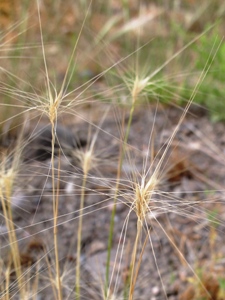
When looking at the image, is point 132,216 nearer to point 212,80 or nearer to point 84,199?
point 84,199

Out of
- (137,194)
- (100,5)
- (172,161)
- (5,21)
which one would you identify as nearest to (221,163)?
(172,161)

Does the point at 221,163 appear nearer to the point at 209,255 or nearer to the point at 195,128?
the point at 195,128

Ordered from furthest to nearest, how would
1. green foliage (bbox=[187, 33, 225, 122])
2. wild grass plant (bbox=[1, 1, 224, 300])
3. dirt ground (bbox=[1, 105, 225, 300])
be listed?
1. green foliage (bbox=[187, 33, 225, 122])
2. dirt ground (bbox=[1, 105, 225, 300])
3. wild grass plant (bbox=[1, 1, 224, 300])

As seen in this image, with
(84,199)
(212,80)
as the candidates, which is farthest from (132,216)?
(212,80)

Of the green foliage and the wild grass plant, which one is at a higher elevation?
the green foliage

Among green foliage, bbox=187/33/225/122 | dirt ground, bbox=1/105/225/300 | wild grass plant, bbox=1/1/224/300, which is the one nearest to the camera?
wild grass plant, bbox=1/1/224/300

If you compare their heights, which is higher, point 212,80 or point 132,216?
point 212,80

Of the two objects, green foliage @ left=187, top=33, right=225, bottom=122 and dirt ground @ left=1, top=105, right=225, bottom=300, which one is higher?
green foliage @ left=187, top=33, right=225, bottom=122

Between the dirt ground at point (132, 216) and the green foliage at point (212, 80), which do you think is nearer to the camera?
the dirt ground at point (132, 216)

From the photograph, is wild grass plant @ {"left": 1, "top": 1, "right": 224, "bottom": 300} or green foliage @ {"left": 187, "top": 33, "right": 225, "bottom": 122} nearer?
wild grass plant @ {"left": 1, "top": 1, "right": 224, "bottom": 300}
